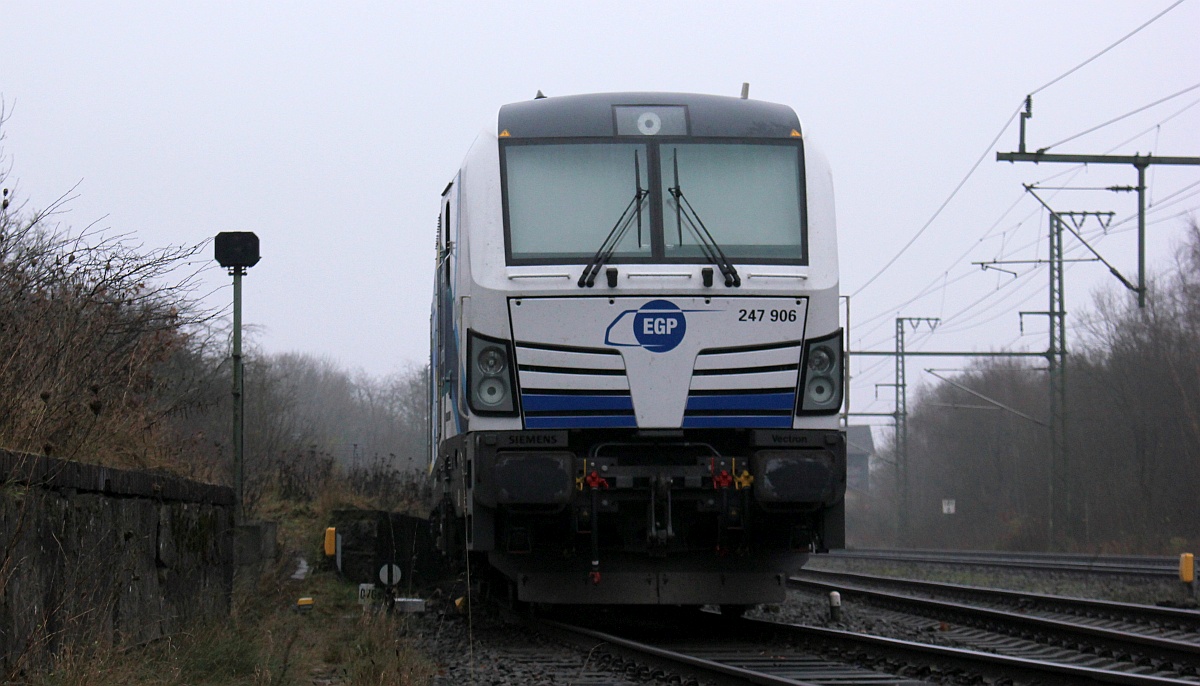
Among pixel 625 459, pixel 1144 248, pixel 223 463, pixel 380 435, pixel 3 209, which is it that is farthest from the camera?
pixel 380 435

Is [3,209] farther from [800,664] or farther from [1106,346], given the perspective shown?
[1106,346]

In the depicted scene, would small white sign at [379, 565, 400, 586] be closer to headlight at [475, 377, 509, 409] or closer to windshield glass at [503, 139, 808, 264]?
headlight at [475, 377, 509, 409]

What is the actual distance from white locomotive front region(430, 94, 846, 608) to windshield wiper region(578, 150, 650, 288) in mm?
14

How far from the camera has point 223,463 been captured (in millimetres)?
15805

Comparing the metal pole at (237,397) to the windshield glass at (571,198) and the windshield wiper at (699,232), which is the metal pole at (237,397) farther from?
the windshield wiper at (699,232)

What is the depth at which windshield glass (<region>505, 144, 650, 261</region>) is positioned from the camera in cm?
820

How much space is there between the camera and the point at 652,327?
793 centimetres

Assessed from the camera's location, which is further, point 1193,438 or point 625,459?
point 1193,438

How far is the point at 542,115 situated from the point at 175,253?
302 centimetres

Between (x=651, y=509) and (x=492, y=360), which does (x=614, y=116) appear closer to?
(x=492, y=360)

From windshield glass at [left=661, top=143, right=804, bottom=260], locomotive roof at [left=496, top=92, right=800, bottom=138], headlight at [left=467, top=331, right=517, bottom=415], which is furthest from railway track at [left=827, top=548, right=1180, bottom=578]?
headlight at [left=467, top=331, right=517, bottom=415]

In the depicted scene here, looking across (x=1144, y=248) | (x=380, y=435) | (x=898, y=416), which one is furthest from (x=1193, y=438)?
(x=380, y=435)

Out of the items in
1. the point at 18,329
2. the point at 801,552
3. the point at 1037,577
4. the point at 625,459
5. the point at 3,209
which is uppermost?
the point at 3,209

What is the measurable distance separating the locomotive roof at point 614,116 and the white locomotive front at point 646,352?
18 millimetres
